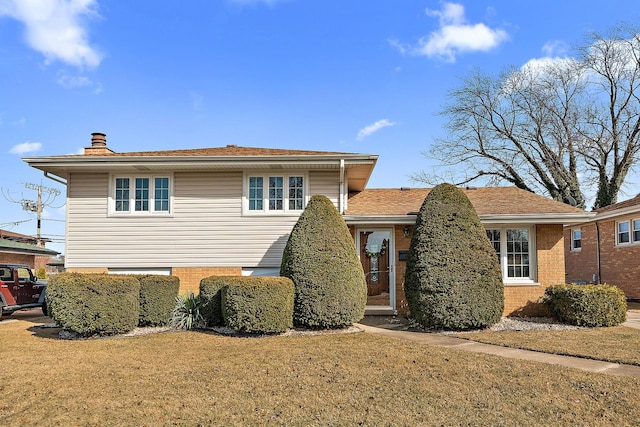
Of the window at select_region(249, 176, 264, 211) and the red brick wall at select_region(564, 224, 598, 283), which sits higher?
the window at select_region(249, 176, 264, 211)

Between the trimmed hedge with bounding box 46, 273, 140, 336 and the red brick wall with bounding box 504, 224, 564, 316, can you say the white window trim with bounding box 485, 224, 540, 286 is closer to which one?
the red brick wall with bounding box 504, 224, 564, 316

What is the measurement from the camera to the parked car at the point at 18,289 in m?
12.9

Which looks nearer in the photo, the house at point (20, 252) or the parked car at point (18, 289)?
the parked car at point (18, 289)

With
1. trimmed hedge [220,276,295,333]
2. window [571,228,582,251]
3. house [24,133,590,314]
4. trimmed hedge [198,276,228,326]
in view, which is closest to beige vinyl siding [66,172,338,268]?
house [24,133,590,314]

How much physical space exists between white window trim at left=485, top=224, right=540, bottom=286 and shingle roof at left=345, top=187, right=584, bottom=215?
1.50 feet

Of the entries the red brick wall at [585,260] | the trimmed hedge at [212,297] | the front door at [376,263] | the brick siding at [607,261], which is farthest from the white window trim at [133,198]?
the red brick wall at [585,260]

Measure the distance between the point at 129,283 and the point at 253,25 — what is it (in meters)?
7.68

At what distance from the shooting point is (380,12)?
38.0ft

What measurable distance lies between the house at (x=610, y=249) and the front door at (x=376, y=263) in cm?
791

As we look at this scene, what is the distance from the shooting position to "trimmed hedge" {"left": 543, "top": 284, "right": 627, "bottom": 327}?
407 inches

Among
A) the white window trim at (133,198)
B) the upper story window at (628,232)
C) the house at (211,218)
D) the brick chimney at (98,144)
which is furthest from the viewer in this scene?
the upper story window at (628,232)

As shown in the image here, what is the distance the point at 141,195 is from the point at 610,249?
18.6 meters

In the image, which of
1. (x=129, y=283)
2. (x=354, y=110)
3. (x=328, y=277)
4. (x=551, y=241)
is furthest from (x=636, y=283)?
(x=129, y=283)

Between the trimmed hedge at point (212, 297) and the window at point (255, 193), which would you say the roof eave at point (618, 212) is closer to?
the window at point (255, 193)
